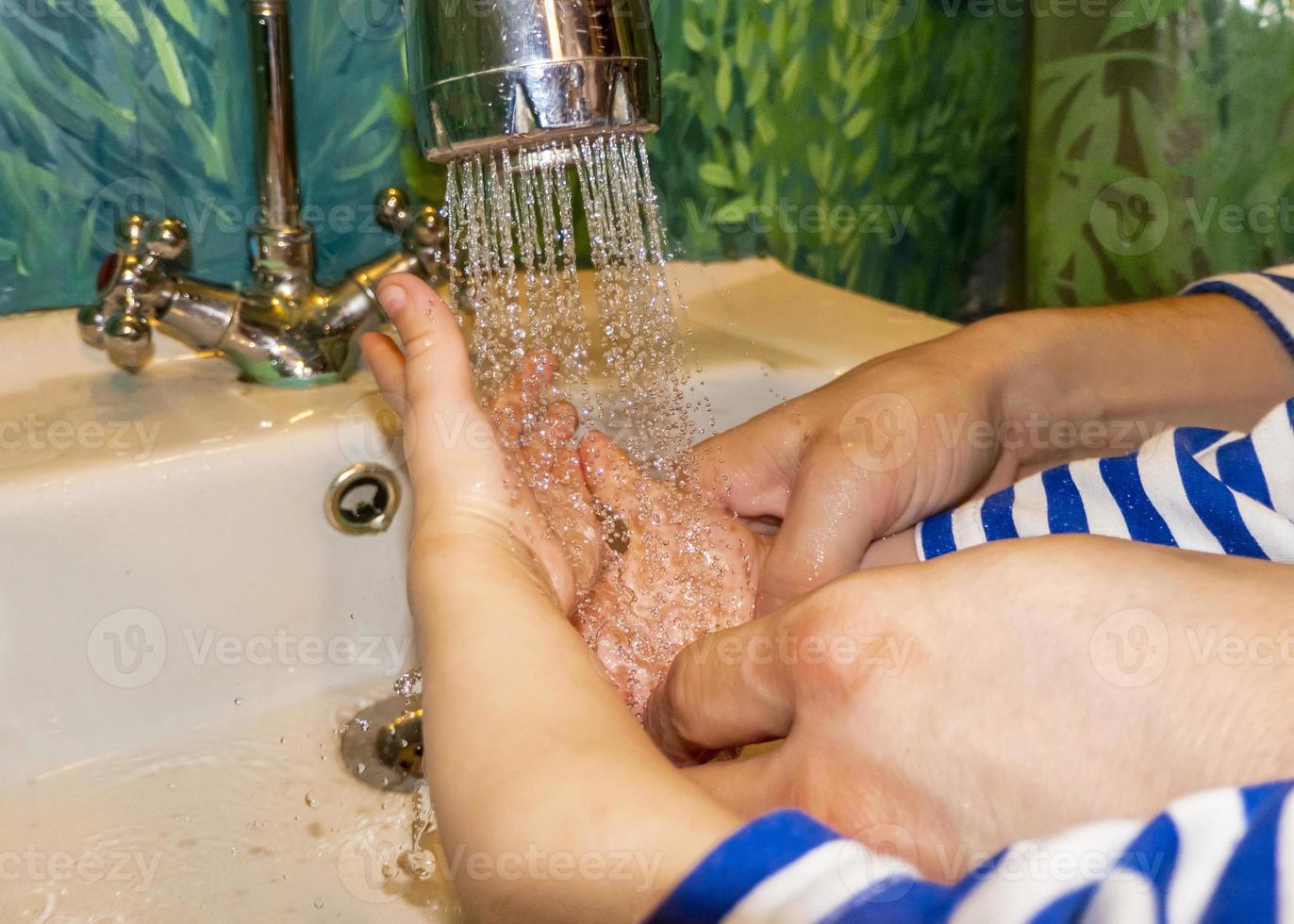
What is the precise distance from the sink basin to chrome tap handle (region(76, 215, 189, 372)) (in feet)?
0.11

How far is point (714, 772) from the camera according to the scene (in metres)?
0.36

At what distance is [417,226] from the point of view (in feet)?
1.95

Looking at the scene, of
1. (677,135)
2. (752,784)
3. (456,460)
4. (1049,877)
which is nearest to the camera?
(1049,877)

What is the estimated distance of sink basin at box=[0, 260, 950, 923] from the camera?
0.46 meters

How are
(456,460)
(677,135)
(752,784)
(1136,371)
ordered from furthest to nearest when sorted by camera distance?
(677,135) → (1136,371) → (456,460) → (752,784)

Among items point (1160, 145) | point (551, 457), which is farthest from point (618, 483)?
point (1160, 145)

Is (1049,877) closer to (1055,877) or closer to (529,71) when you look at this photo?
(1055,877)

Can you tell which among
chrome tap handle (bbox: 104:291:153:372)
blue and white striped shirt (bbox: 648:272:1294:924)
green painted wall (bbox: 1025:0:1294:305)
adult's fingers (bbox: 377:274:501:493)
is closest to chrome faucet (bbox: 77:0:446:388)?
chrome tap handle (bbox: 104:291:153:372)

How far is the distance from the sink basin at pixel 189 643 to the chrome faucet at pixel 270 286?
23 millimetres

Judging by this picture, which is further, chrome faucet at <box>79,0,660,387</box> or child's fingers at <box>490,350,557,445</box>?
child's fingers at <box>490,350,557,445</box>

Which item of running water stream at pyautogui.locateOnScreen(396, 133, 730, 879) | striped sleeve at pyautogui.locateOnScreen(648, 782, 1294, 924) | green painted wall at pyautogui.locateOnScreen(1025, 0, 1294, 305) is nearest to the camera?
striped sleeve at pyautogui.locateOnScreen(648, 782, 1294, 924)

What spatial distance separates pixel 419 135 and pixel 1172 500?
1.05 ft

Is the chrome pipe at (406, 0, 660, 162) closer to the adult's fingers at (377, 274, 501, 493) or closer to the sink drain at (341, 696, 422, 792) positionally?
the adult's fingers at (377, 274, 501, 493)

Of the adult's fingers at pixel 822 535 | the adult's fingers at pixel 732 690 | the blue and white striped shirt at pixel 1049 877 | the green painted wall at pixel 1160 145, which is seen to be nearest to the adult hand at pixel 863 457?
the adult's fingers at pixel 822 535
